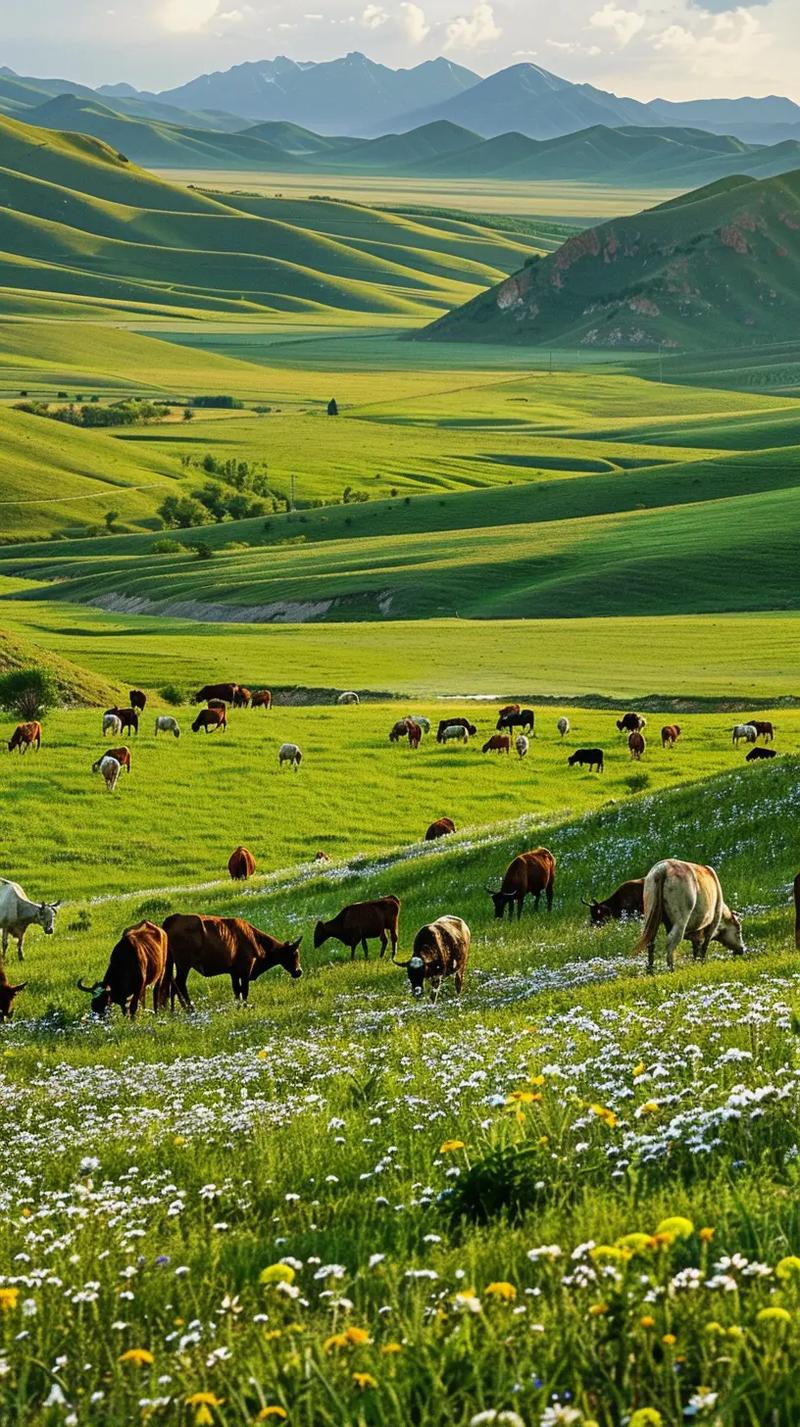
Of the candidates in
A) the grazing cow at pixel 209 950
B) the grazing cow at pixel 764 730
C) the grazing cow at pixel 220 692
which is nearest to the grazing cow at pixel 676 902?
the grazing cow at pixel 209 950

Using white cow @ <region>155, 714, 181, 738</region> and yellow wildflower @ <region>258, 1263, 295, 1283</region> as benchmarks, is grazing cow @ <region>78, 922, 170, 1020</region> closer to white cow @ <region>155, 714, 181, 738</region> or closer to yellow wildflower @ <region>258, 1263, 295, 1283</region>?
yellow wildflower @ <region>258, 1263, 295, 1283</region>

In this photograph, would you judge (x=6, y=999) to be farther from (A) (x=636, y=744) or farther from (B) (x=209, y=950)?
(A) (x=636, y=744)

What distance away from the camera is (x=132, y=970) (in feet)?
70.8

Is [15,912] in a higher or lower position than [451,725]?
lower

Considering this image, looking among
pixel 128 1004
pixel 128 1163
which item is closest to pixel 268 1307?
pixel 128 1163

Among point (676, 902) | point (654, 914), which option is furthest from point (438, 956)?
point (676, 902)

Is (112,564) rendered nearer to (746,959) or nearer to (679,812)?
(679,812)

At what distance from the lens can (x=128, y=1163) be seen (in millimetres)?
11469

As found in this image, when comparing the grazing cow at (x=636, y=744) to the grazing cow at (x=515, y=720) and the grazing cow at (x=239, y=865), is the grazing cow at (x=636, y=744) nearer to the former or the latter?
the grazing cow at (x=515, y=720)

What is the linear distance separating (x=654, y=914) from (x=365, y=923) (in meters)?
8.96

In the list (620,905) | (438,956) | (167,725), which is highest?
(167,725)

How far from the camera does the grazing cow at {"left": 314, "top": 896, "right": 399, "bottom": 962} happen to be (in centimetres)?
2669

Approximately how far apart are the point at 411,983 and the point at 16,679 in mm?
42817

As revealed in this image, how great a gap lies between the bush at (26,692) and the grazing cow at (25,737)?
544cm
